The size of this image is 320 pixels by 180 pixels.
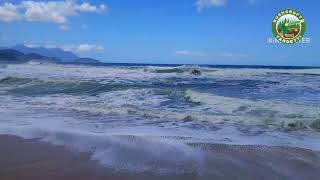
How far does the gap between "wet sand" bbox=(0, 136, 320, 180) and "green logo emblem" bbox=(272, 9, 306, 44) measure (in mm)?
10318

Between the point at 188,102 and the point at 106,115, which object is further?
the point at 188,102

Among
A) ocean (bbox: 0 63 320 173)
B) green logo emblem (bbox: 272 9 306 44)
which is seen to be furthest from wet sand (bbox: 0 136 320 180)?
green logo emblem (bbox: 272 9 306 44)

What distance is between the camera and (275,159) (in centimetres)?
462

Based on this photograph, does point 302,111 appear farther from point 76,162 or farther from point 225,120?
point 76,162

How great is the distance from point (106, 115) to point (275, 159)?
463 centimetres

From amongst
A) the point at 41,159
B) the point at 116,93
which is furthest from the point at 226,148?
the point at 116,93

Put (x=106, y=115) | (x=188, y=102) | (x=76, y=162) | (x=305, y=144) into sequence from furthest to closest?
(x=188, y=102)
(x=106, y=115)
(x=305, y=144)
(x=76, y=162)

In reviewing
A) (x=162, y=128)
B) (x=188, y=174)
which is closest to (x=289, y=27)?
(x=162, y=128)

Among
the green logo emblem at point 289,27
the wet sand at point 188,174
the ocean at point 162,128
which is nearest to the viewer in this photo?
the wet sand at point 188,174

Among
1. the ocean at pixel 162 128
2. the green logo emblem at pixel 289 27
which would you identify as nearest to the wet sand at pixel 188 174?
the ocean at pixel 162 128

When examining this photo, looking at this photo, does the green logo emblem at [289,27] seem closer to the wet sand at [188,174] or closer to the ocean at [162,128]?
the ocean at [162,128]

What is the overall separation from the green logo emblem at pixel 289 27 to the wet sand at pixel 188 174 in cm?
1032

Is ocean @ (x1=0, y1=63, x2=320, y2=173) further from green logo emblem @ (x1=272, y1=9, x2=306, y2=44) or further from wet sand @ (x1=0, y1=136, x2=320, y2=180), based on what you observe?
green logo emblem @ (x1=272, y1=9, x2=306, y2=44)

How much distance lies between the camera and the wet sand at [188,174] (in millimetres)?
3936
